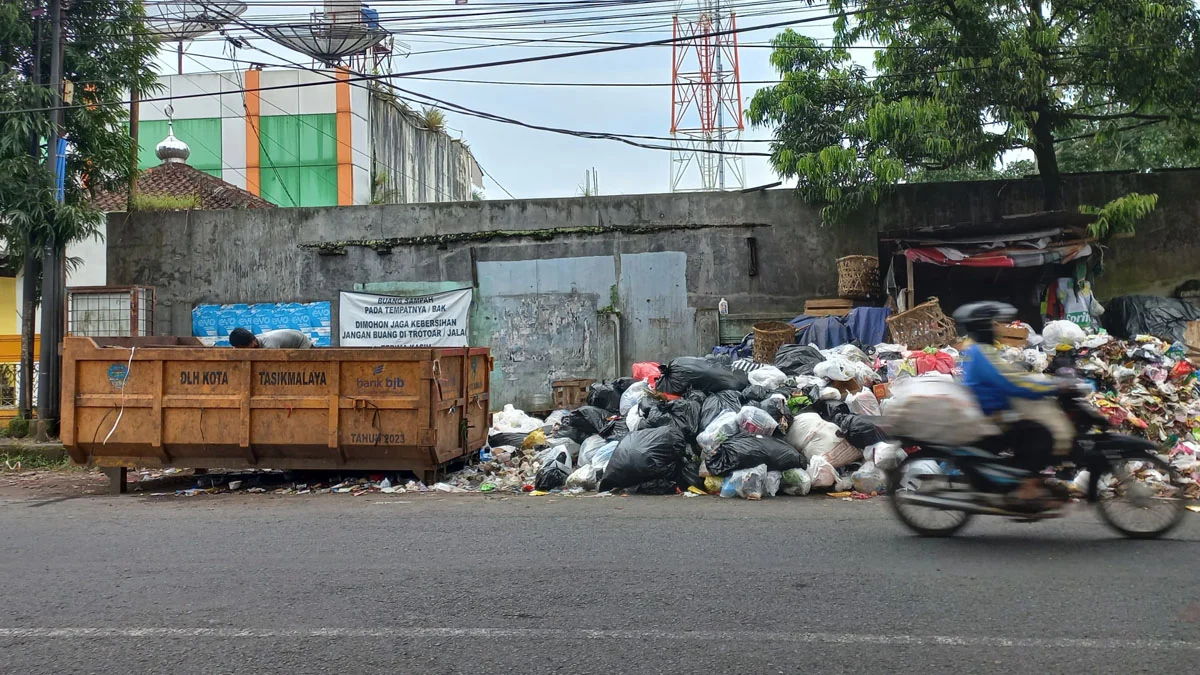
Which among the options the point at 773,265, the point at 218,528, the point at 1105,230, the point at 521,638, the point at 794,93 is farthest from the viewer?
the point at 773,265

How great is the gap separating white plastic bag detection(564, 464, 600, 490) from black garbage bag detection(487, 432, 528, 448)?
215cm

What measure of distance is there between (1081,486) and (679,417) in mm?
3846

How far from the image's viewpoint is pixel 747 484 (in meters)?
7.72

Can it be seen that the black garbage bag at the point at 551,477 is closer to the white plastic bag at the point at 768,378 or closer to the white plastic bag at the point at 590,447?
the white plastic bag at the point at 590,447

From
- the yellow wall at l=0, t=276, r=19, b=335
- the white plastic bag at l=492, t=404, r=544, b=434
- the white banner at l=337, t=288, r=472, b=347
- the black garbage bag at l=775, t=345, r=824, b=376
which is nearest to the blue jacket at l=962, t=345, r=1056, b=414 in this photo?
the black garbage bag at l=775, t=345, r=824, b=376

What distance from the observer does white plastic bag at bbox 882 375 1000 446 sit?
17.9ft

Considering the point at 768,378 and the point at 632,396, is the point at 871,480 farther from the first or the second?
the point at 632,396

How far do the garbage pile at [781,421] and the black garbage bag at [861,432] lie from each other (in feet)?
0.04

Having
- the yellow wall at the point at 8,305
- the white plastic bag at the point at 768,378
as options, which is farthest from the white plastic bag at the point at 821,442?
the yellow wall at the point at 8,305

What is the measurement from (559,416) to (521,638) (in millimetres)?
7652

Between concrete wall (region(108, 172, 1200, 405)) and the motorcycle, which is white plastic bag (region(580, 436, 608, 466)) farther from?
concrete wall (region(108, 172, 1200, 405))

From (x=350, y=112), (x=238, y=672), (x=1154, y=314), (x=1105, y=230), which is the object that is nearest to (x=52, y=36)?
(x=238, y=672)

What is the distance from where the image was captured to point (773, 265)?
44.0ft

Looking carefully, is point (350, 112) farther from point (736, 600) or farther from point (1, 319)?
point (736, 600)
